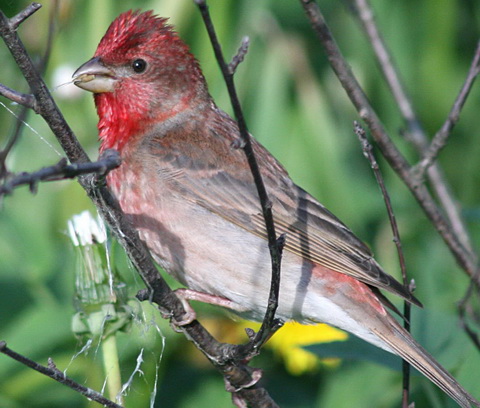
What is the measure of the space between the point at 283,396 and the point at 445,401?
Answer: 1.31m

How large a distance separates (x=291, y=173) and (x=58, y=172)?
3859 mm

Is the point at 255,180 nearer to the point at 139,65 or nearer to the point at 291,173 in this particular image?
the point at 139,65

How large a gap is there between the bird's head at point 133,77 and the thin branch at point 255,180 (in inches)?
59.2

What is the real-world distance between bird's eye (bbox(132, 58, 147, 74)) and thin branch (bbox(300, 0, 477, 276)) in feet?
3.24

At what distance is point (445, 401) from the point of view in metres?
3.82

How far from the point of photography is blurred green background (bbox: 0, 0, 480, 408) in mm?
4371

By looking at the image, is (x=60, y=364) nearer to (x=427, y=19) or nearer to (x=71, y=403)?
(x=71, y=403)

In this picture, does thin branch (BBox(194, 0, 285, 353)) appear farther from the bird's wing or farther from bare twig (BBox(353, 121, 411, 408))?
the bird's wing

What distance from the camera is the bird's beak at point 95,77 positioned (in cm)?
411

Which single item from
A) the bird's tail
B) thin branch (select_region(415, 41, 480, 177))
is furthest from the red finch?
thin branch (select_region(415, 41, 480, 177))

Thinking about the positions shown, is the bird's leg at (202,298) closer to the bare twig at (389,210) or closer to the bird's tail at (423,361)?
the bird's tail at (423,361)

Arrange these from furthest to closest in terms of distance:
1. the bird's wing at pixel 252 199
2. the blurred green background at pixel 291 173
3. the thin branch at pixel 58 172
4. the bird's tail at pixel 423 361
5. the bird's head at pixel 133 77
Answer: the blurred green background at pixel 291 173 < the bird's head at pixel 133 77 < the bird's wing at pixel 252 199 < the bird's tail at pixel 423 361 < the thin branch at pixel 58 172

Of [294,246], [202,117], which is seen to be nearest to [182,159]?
[202,117]

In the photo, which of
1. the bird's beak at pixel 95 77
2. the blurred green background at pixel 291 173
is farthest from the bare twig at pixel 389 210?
the bird's beak at pixel 95 77
